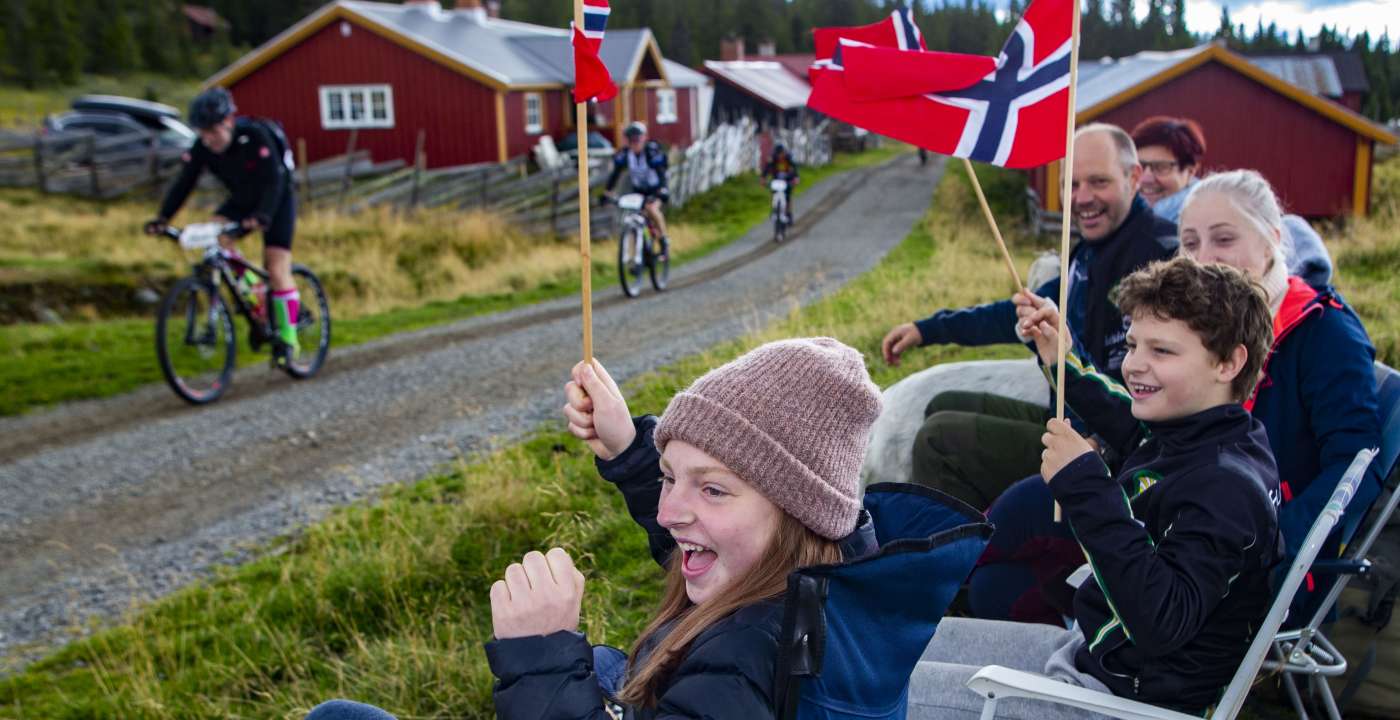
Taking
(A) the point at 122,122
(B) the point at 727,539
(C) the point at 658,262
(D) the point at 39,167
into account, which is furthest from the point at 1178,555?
(A) the point at 122,122

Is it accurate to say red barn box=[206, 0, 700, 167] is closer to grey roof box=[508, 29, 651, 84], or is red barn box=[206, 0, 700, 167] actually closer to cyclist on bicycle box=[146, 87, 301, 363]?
grey roof box=[508, 29, 651, 84]

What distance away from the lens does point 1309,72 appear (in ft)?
148

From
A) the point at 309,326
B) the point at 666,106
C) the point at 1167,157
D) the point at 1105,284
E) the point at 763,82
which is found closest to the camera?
the point at 1105,284

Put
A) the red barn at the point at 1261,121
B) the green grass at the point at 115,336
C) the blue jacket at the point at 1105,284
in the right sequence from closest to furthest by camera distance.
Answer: the blue jacket at the point at 1105,284 → the green grass at the point at 115,336 → the red barn at the point at 1261,121

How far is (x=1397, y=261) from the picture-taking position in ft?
35.7

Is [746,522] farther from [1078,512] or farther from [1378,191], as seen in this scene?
[1378,191]

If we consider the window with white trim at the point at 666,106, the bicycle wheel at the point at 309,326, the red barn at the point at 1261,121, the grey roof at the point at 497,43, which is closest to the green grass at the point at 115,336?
the bicycle wheel at the point at 309,326

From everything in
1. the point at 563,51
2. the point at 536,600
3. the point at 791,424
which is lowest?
the point at 536,600

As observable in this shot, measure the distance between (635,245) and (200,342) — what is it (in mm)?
6060

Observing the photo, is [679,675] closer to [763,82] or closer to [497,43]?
[497,43]

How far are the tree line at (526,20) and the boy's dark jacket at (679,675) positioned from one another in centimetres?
2323

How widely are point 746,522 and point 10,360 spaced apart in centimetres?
1004

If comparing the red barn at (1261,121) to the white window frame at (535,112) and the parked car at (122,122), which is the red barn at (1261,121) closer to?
the white window frame at (535,112)

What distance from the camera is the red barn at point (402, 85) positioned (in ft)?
93.8
